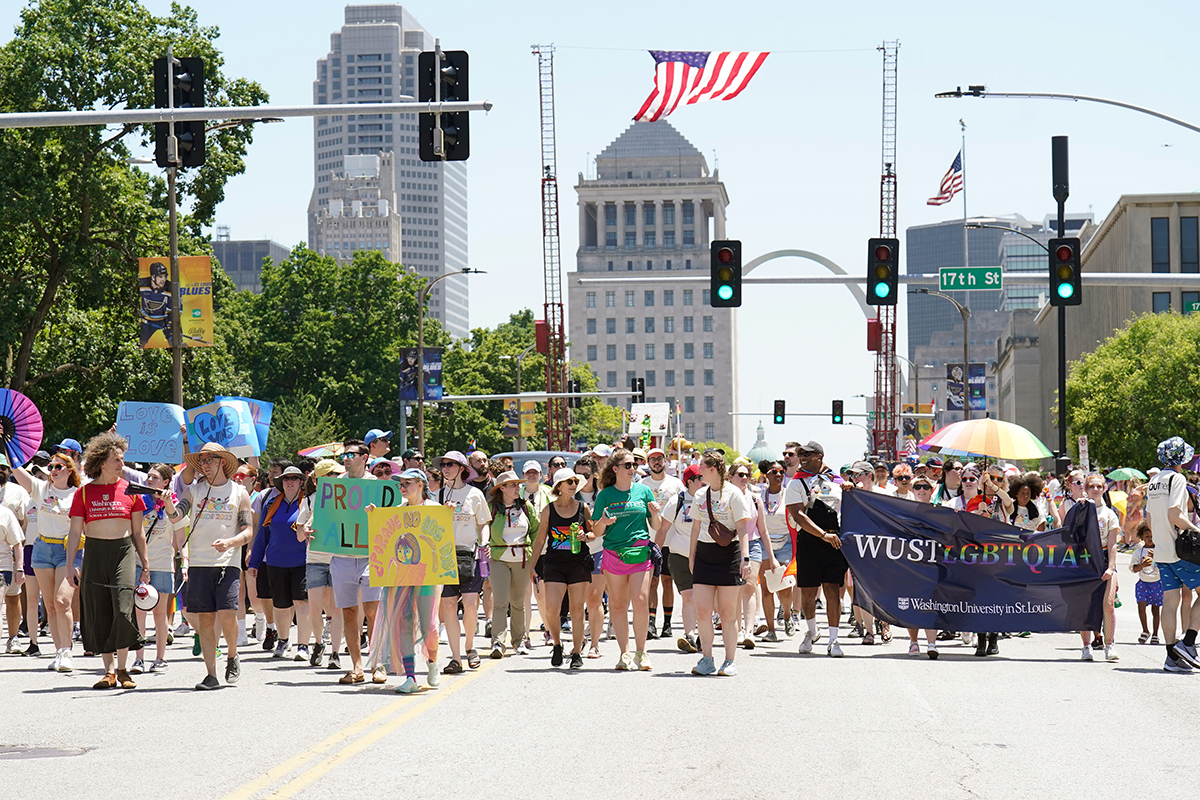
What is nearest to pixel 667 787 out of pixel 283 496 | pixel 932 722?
pixel 932 722

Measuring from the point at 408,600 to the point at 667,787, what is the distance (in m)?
5.08

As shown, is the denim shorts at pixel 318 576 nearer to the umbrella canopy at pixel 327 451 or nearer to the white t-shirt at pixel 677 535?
the white t-shirt at pixel 677 535

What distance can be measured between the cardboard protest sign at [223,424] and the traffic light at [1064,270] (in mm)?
12765

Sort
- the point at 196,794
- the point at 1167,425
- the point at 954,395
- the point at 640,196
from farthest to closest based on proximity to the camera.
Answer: the point at 640,196
the point at 954,395
the point at 1167,425
the point at 196,794

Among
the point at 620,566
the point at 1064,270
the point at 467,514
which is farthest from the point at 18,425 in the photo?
the point at 1064,270

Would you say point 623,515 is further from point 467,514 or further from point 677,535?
point 677,535

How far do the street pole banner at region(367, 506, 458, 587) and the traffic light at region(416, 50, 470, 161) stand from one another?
4.32m

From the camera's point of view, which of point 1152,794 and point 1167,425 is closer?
point 1152,794

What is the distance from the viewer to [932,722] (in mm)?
10406

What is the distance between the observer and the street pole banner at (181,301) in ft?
97.6

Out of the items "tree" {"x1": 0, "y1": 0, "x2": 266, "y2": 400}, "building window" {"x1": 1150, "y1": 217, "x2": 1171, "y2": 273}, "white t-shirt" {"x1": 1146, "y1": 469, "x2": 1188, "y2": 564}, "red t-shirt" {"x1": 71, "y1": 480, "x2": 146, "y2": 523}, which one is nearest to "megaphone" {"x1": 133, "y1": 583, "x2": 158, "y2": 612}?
"red t-shirt" {"x1": 71, "y1": 480, "x2": 146, "y2": 523}

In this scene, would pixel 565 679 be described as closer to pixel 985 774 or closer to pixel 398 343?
pixel 985 774

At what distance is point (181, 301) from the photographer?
97.7ft

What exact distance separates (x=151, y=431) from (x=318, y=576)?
10.2m
